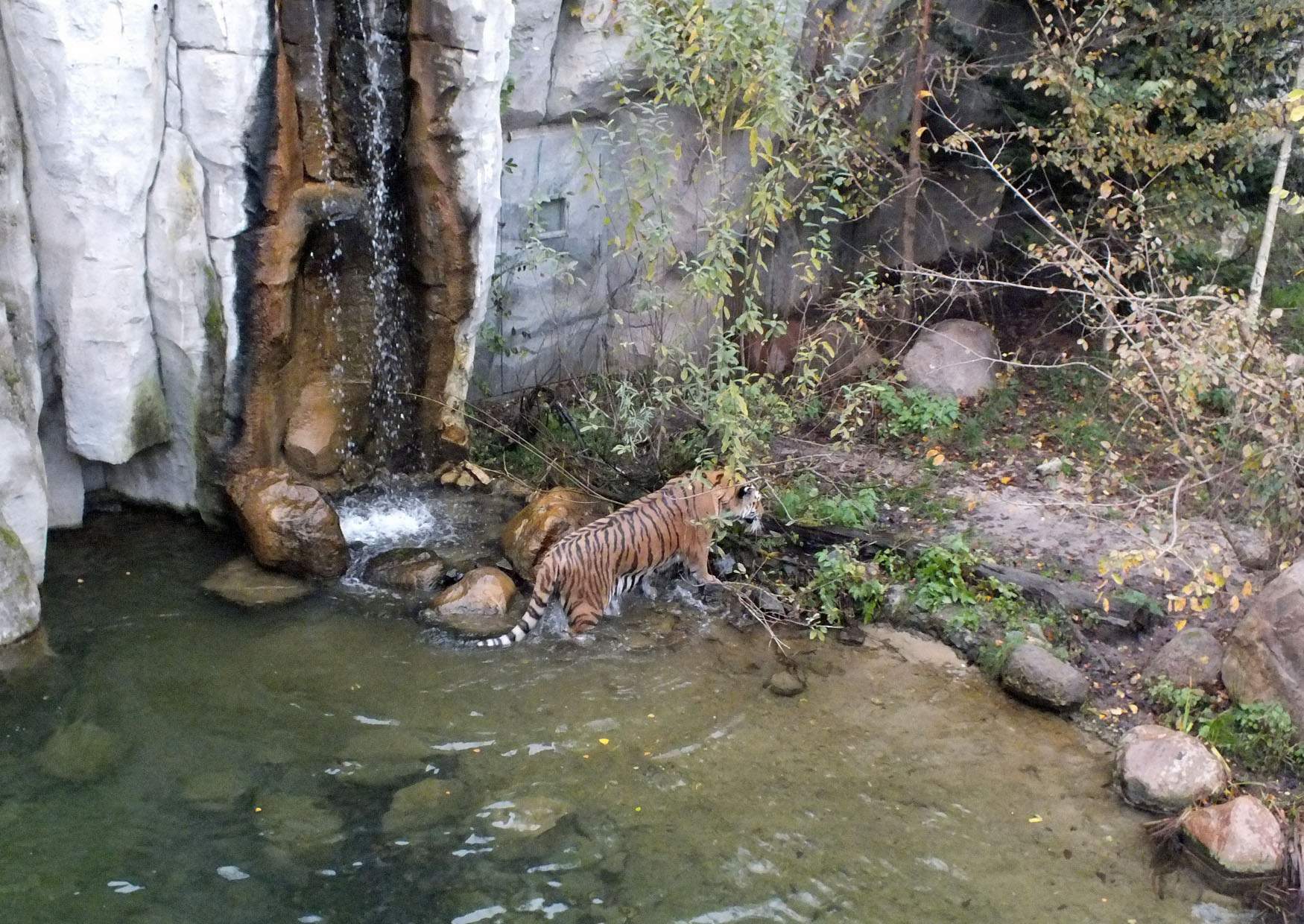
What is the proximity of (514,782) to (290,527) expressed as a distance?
238cm

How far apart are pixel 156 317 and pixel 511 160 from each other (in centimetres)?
293

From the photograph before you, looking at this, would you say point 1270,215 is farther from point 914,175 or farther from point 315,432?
point 315,432

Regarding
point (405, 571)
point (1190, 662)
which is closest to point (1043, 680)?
point (1190, 662)

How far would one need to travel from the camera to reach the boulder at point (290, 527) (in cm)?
695

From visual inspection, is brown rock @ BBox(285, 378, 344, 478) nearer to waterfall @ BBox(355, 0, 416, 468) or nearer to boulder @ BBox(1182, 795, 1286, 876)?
waterfall @ BBox(355, 0, 416, 468)

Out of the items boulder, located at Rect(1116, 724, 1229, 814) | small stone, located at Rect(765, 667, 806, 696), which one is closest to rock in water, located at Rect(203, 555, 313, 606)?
small stone, located at Rect(765, 667, 806, 696)

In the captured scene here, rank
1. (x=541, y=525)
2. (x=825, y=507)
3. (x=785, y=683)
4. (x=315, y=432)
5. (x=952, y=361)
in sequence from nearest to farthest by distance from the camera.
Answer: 1. (x=785, y=683)
2. (x=541, y=525)
3. (x=315, y=432)
4. (x=825, y=507)
5. (x=952, y=361)

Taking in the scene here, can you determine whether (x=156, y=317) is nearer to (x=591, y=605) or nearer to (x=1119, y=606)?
(x=591, y=605)

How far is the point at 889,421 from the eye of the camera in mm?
9352

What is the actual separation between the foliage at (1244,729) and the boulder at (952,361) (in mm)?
4048

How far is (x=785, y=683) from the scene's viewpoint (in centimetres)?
646

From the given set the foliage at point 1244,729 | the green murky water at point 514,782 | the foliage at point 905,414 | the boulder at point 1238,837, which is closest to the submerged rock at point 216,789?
the green murky water at point 514,782

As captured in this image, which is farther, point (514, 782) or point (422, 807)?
point (514, 782)

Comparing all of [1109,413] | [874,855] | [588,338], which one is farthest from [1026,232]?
[874,855]
